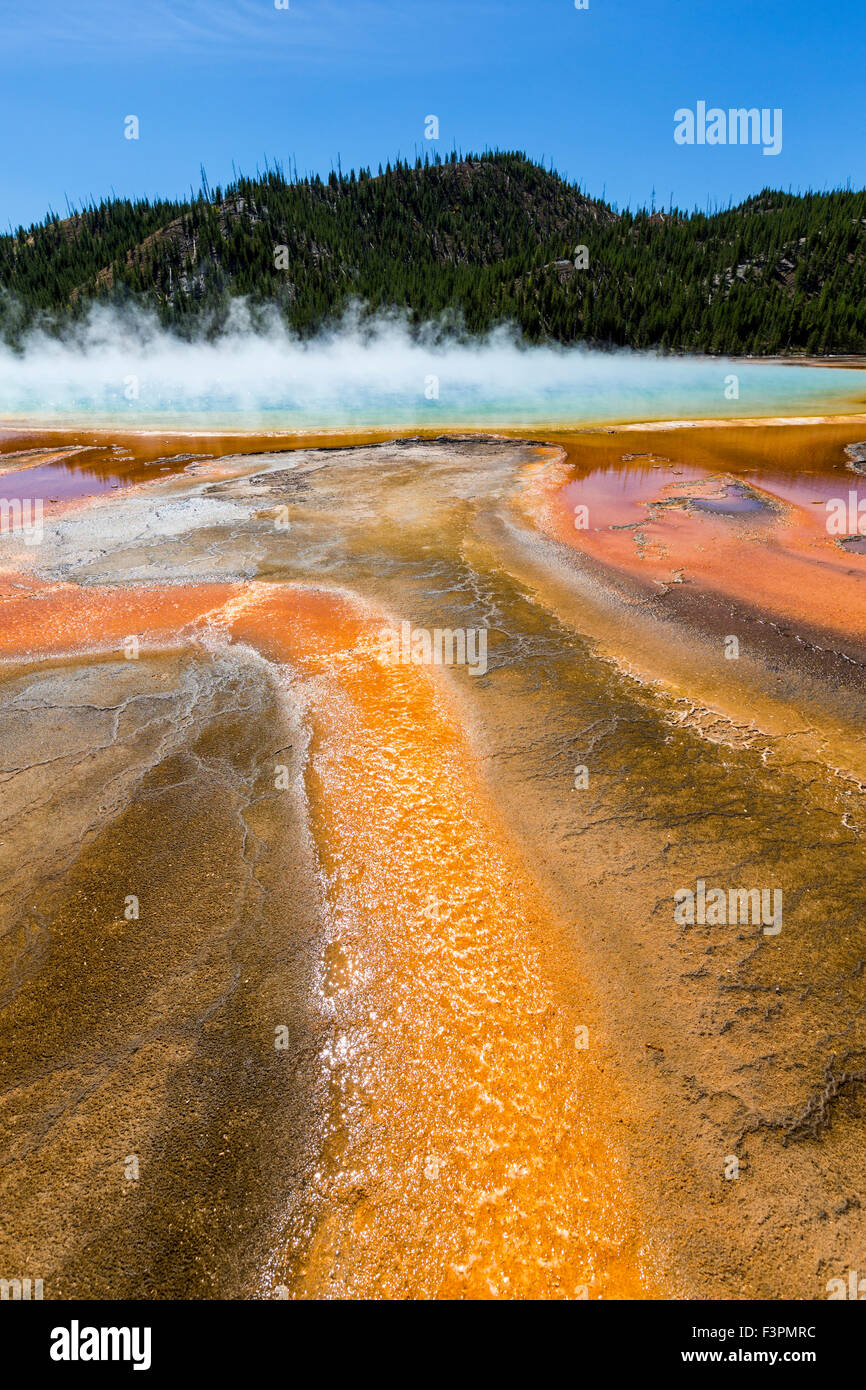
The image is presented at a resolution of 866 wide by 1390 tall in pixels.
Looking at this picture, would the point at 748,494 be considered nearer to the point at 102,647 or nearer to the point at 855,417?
the point at 102,647

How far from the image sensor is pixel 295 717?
609 cm

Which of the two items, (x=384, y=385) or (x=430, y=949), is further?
(x=384, y=385)

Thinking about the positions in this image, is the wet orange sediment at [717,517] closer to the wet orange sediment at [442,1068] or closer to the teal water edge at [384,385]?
the wet orange sediment at [442,1068]

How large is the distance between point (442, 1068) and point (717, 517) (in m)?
11.6

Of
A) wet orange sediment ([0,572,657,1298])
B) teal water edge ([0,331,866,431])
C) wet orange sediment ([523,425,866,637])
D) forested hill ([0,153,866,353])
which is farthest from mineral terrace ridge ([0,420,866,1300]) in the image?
forested hill ([0,153,866,353])

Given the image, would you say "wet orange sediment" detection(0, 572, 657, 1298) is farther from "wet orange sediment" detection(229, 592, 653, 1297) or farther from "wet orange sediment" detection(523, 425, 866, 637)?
"wet orange sediment" detection(523, 425, 866, 637)

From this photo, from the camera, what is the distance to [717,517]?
1209 centimetres

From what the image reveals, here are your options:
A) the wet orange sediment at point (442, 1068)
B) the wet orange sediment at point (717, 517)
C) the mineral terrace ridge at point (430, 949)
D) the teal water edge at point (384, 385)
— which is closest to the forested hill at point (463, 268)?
the teal water edge at point (384, 385)

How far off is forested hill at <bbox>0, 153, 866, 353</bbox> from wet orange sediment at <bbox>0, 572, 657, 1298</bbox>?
50587 mm

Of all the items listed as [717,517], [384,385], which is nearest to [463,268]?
[384,385]

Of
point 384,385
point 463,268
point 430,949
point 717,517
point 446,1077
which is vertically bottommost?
point 446,1077

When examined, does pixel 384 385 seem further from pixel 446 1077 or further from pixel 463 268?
pixel 463 268

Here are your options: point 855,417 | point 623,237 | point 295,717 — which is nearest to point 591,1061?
point 295,717
